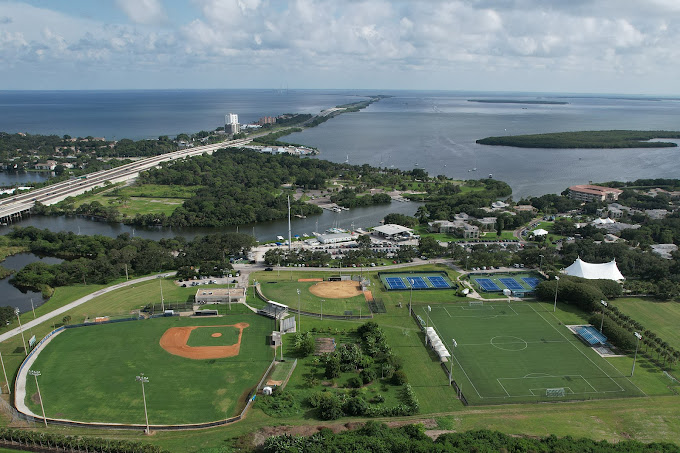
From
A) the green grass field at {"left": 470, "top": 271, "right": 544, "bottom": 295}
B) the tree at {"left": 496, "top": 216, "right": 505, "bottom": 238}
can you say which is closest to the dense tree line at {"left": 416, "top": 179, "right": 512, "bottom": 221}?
the tree at {"left": 496, "top": 216, "right": 505, "bottom": 238}

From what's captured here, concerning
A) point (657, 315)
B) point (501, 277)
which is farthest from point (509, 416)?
point (501, 277)

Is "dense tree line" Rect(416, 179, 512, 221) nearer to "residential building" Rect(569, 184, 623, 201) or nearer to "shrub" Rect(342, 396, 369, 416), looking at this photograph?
"residential building" Rect(569, 184, 623, 201)

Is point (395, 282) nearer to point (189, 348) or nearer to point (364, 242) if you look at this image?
point (364, 242)

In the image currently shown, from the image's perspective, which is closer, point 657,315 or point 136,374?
point 136,374

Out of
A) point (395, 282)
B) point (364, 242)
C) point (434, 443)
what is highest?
point (364, 242)

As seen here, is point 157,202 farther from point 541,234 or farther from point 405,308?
point 541,234

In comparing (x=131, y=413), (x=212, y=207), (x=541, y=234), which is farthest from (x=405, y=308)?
(x=212, y=207)

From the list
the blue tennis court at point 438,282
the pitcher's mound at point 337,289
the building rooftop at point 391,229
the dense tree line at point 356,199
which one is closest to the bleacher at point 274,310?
the pitcher's mound at point 337,289

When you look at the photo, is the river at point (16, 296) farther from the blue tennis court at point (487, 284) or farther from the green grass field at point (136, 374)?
→ the blue tennis court at point (487, 284)
